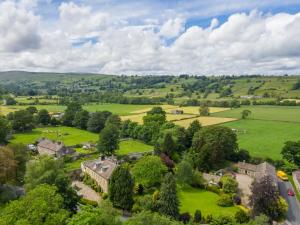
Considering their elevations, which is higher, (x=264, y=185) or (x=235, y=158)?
(x=264, y=185)

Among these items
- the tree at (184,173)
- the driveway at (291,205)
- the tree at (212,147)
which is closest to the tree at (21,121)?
the tree at (212,147)

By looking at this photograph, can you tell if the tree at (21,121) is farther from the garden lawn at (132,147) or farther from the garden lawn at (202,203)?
the garden lawn at (202,203)

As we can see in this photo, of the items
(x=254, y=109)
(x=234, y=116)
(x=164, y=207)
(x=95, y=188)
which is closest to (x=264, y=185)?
(x=164, y=207)

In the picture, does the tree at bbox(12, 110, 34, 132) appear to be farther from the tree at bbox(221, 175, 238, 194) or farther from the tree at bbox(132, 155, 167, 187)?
the tree at bbox(221, 175, 238, 194)

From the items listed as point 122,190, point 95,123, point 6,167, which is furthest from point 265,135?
point 6,167

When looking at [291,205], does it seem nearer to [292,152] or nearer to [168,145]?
[292,152]

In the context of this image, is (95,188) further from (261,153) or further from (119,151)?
(261,153)
